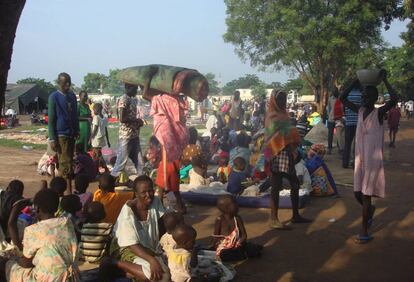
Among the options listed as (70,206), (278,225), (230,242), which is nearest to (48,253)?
(70,206)

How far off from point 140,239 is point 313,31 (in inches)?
881

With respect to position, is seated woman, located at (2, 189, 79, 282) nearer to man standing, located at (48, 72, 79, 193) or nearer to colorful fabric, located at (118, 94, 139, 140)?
man standing, located at (48, 72, 79, 193)

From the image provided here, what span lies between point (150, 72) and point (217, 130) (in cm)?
640

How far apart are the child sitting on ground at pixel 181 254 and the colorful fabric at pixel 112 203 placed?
1.30m

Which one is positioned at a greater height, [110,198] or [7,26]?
[7,26]

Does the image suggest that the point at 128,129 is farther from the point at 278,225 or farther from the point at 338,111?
the point at 338,111

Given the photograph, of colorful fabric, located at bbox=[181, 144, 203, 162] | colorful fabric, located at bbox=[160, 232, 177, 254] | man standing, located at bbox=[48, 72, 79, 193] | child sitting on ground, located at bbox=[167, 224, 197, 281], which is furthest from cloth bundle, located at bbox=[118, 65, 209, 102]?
child sitting on ground, located at bbox=[167, 224, 197, 281]

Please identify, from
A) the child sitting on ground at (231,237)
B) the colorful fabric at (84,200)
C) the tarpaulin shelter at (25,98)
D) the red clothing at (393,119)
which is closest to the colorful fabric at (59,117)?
the colorful fabric at (84,200)

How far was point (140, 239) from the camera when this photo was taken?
3.79 metres

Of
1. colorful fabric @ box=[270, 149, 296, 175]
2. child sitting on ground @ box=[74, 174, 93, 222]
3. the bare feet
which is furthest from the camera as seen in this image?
the bare feet

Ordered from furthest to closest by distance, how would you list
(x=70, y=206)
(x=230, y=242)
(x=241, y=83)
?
(x=241, y=83)
(x=230, y=242)
(x=70, y=206)

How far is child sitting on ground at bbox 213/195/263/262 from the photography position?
469 cm

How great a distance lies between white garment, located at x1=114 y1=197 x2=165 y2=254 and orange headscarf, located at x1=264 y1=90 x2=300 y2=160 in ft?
6.84

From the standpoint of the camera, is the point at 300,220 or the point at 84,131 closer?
the point at 300,220
